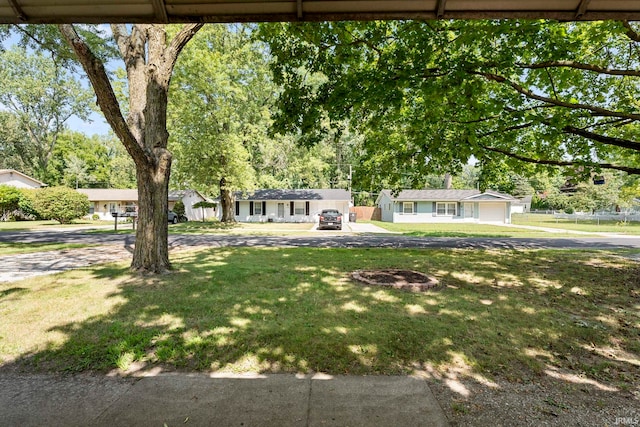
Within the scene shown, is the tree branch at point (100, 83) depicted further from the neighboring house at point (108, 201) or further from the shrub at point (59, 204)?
the neighboring house at point (108, 201)

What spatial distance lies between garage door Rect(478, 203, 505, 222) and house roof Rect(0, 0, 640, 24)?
34.8 metres

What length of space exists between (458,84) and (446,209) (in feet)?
102

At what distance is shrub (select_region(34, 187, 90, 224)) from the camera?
25.1 metres

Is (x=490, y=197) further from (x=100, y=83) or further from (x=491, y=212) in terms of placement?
(x=100, y=83)

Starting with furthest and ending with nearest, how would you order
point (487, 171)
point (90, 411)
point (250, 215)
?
1. point (250, 215)
2. point (487, 171)
3. point (90, 411)

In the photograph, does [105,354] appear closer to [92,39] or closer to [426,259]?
[426,259]

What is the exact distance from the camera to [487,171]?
10.9m

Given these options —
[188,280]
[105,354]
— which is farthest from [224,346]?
[188,280]

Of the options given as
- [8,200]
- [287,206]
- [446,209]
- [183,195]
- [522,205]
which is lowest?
[446,209]

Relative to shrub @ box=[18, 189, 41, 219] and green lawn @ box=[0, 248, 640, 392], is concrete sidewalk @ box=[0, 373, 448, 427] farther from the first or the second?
shrub @ box=[18, 189, 41, 219]

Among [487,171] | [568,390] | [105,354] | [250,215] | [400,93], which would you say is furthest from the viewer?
[250,215]

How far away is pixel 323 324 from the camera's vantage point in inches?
168

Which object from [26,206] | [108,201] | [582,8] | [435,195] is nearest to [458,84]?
[582,8]

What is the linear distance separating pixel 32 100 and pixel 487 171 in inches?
2174
